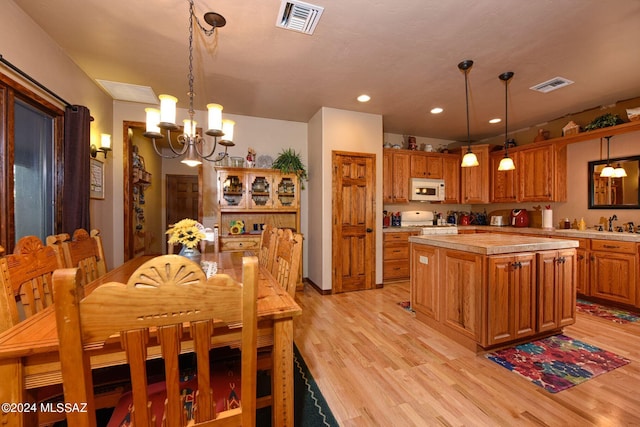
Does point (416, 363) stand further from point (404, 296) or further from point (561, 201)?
point (561, 201)

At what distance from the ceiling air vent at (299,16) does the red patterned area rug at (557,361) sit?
303cm

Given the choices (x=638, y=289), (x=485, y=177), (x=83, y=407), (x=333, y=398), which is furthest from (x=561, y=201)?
(x=83, y=407)

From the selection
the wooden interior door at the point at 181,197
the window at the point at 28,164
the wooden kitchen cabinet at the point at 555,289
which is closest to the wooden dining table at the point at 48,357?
the window at the point at 28,164

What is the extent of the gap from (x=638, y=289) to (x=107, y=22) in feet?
19.3

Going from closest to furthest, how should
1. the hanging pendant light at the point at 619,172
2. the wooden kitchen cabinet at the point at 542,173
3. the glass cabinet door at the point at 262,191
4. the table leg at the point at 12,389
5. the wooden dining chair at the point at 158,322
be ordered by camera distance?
the wooden dining chair at the point at 158,322 < the table leg at the point at 12,389 < the hanging pendant light at the point at 619,172 < the glass cabinet door at the point at 262,191 < the wooden kitchen cabinet at the point at 542,173

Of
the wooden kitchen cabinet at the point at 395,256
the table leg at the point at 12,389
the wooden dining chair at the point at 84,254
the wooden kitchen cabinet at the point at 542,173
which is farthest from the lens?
the wooden kitchen cabinet at the point at 395,256

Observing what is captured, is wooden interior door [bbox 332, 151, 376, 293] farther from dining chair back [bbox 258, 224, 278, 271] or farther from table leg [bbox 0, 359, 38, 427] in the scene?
table leg [bbox 0, 359, 38, 427]

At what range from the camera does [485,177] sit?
500 cm

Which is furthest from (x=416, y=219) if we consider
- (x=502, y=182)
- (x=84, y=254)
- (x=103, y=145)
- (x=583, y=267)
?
(x=103, y=145)

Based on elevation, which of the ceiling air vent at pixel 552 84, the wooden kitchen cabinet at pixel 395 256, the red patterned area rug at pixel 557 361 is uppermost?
the ceiling air vent at pixel 552 84

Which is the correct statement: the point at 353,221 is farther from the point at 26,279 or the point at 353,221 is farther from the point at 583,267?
the point at 26,279

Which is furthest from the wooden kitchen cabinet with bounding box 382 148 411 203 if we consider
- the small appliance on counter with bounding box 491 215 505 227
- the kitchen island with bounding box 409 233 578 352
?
the kitchen island with bounding box 409 233 578 352

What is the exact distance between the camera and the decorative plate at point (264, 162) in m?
4.25

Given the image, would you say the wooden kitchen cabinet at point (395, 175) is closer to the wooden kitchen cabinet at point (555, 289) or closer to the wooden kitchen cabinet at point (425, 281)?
the wooden kitchen cabinet at point (425, 281)
